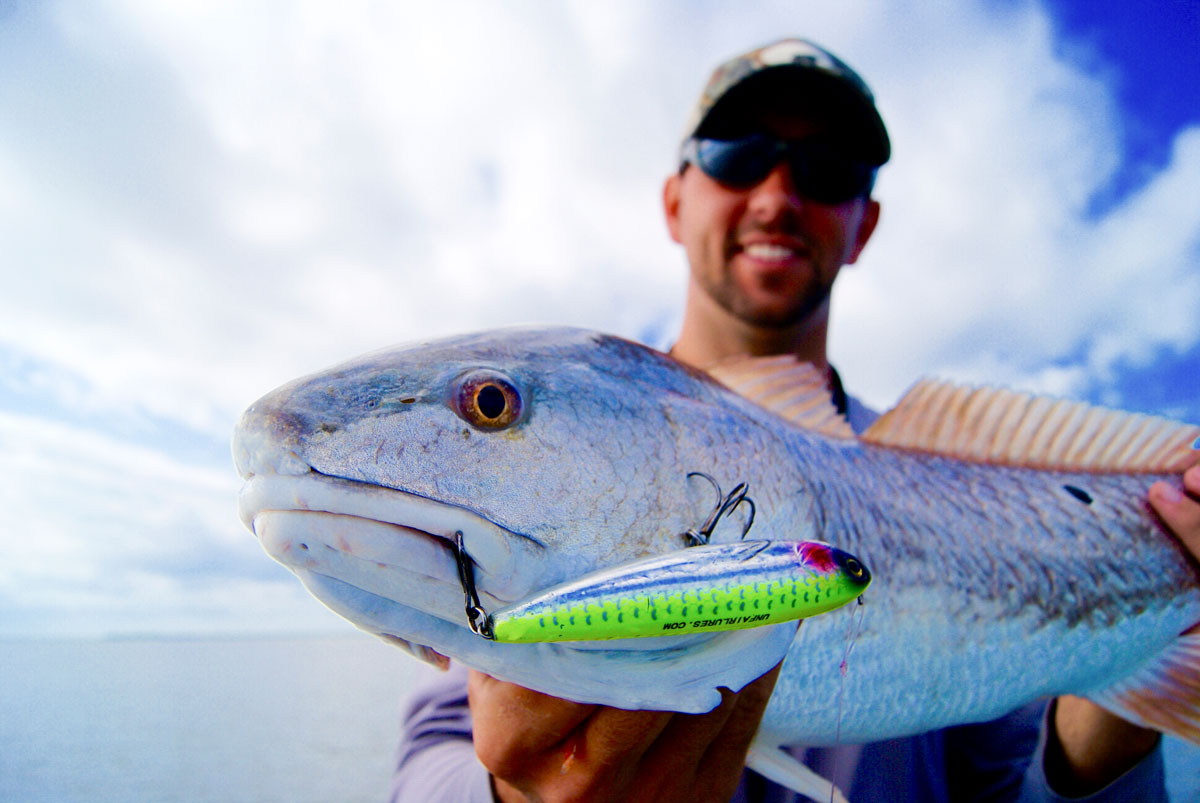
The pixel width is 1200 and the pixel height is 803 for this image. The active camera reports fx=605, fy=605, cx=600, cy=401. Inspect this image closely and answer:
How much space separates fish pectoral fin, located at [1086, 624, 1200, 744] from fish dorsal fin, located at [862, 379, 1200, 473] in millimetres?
572

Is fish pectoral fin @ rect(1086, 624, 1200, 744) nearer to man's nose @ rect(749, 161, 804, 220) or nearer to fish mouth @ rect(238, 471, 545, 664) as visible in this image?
fish mouth @ rect(238, 471, 545, 664)

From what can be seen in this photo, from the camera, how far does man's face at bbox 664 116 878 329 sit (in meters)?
3.13

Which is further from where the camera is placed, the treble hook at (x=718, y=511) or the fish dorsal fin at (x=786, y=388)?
the fish dorsal fin at (x=786, y=388)

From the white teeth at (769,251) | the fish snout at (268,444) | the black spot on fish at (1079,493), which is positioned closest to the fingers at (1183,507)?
the black spot on fish at (1079,493)

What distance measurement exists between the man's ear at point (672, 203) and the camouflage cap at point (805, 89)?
55cm

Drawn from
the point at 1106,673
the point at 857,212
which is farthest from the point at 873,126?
the point at 1106,673

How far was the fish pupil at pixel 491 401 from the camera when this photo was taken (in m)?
0.97

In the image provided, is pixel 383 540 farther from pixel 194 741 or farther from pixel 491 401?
pixel 194 741

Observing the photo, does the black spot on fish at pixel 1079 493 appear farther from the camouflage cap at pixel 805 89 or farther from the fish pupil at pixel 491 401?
the camouflage cap at pixel 805 89

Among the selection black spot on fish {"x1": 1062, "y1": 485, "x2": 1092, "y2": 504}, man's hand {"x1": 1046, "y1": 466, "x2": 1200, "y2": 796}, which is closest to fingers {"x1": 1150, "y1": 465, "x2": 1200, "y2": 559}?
black spot on fish {"x1": 1062, "y1": 485, "x2": 1092, "y2": 504}

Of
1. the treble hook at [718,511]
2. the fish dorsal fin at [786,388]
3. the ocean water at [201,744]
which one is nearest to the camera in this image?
the treble hook at [718,511]

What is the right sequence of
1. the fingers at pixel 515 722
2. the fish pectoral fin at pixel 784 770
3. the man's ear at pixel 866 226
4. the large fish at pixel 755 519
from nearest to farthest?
the large fish at pixel 755 519 < the fingers at pixel 515 722 < the fish pectoral fin at pixel 784 770 < the man's ear at pixel 866 226

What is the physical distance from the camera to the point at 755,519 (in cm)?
120

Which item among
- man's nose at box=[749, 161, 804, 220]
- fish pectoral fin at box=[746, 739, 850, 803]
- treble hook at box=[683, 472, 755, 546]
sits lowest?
fish pectoral fin at box=[746, 739, 850, 803]
